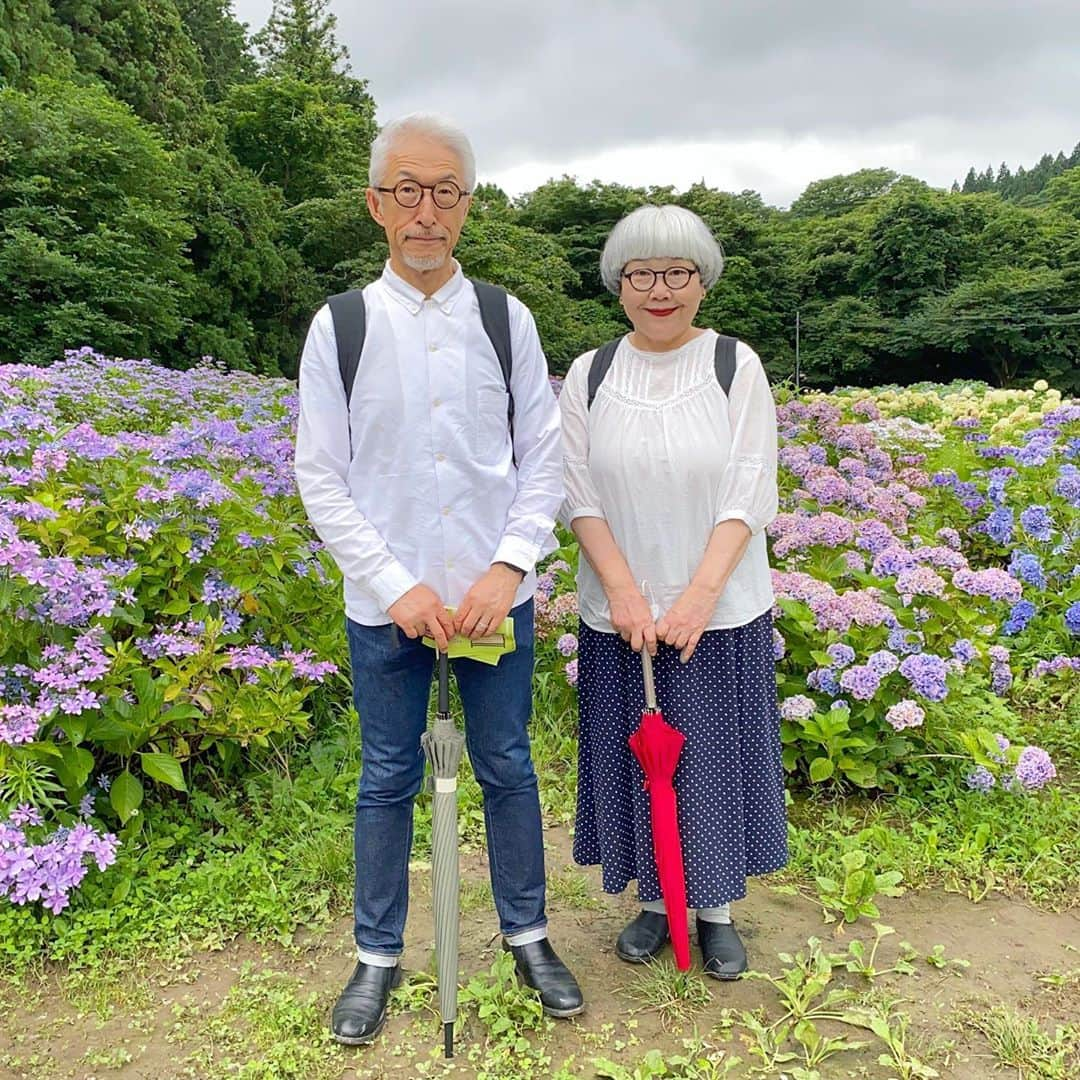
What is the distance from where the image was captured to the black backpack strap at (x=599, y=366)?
1919 mm

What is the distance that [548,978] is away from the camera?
1.92 metres

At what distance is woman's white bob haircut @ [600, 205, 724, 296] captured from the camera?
5.77ft

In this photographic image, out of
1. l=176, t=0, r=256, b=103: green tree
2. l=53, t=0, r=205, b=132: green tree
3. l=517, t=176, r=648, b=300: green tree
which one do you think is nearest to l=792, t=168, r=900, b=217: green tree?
l=517, t=176, r=648, b=300: green tree

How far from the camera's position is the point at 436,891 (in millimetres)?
1753

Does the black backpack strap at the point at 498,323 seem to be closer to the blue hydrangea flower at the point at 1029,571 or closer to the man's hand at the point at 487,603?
the man's hand at the point at 487,603

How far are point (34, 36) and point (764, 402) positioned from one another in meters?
15.0

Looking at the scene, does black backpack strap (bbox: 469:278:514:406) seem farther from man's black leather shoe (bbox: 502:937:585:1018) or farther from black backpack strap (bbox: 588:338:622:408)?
man's black leather shoe (bbox: 502:937:585:1018)

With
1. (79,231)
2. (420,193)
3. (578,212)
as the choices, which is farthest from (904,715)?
(578,212)

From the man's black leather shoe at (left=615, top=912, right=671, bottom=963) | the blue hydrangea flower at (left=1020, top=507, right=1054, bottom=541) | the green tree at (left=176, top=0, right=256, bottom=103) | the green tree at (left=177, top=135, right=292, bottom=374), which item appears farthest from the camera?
the green tree at (left=176, top=0, right=256, bottom=103)

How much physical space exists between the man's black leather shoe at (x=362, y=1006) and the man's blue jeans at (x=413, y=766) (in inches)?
1.9

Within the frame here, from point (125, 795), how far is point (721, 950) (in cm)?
141

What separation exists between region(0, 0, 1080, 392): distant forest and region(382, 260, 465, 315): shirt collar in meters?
9.31


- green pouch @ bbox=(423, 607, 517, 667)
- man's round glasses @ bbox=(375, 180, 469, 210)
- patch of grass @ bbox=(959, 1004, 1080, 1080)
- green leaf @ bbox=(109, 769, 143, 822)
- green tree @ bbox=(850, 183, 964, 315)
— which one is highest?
green tree @ bbox=(850, 183, 964, 315)

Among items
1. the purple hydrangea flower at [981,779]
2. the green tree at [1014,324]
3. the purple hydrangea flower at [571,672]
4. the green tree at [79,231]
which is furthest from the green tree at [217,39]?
the purple hydrangea flower at [981,779]
